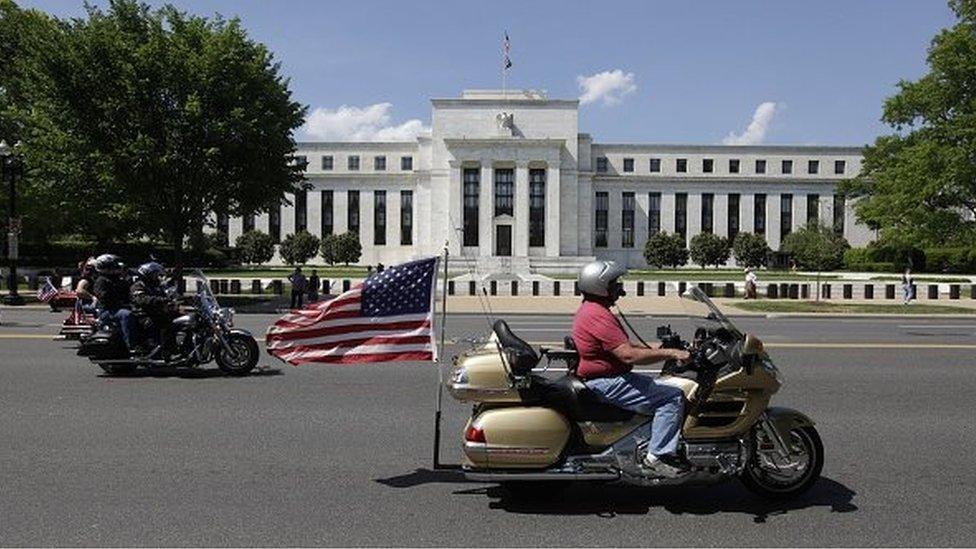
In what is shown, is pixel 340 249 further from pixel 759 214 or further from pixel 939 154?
pixel 939 154

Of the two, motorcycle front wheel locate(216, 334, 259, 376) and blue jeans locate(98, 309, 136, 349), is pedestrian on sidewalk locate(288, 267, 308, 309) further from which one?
motorcycle front wheel locate(216, 334, 259, 376)

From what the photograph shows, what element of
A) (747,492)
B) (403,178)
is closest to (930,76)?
(747,492)

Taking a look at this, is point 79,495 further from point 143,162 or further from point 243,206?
point 243,206

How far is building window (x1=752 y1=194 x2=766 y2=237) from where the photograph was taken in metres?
102

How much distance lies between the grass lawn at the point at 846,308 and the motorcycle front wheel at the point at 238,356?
19697mm

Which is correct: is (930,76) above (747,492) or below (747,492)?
above

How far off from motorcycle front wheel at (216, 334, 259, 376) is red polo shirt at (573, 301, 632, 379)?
24.6 ft

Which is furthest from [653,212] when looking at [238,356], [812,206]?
[238,356]

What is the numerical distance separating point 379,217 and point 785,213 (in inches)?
1871

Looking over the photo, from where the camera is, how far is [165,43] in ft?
97.2

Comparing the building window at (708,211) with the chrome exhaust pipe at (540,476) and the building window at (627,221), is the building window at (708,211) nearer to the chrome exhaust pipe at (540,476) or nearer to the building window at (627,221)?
the building window at (627,221)

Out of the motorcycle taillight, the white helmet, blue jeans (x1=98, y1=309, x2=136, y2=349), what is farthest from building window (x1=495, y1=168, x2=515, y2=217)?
the motorcycle taillight

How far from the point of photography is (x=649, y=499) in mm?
6129

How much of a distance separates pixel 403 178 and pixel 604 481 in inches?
3798
